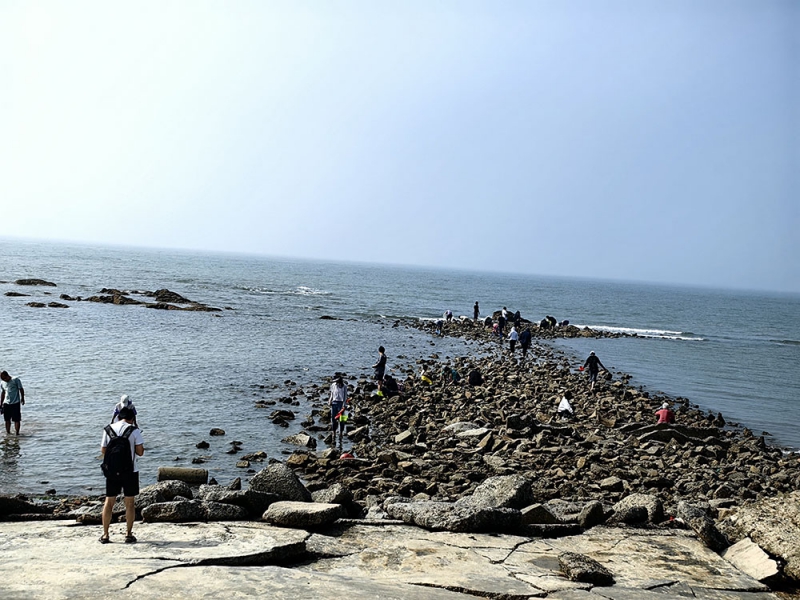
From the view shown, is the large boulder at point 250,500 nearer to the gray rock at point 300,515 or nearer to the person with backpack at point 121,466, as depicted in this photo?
the gray rock at point 300,515

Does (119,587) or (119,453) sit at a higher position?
(119,453)

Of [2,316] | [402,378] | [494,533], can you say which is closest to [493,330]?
[402,378]

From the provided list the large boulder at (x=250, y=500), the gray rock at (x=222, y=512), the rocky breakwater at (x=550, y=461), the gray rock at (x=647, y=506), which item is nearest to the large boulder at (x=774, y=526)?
the rocky breakwater at (x=550, y=461)

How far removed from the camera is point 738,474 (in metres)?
15.6

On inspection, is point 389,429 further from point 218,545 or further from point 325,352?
point 325,352

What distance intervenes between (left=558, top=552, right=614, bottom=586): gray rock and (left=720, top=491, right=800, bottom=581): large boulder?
2.39 m

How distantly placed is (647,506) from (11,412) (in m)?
15.4

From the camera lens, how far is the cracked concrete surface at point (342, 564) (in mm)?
6332

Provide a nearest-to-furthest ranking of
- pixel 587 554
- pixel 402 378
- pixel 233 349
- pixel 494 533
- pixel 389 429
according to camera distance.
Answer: pixel 587 554 → pixel 494 533 → pixel 389 429 → pixel 402 378 → pixel 233 349

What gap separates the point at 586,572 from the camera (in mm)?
7414

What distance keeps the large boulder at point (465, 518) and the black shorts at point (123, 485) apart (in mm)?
3881

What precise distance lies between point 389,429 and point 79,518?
11.7 m

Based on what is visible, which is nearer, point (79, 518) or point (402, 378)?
point (79, 518)

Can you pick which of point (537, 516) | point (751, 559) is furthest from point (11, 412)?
point (751, 559)
